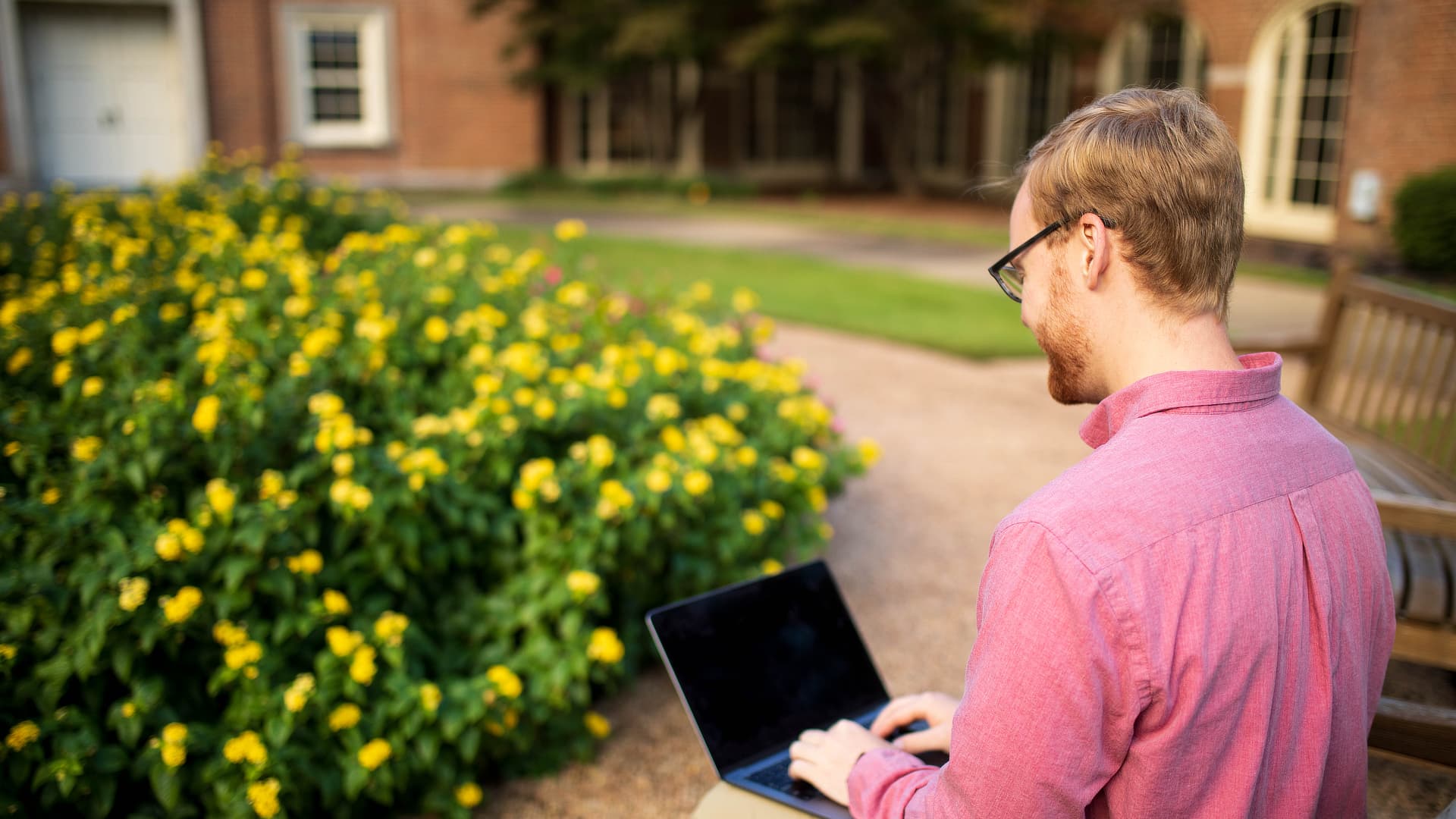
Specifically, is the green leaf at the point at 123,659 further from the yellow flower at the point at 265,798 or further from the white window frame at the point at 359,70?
the white window frame at the point at 359,70

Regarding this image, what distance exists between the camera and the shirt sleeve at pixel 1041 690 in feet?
3.82

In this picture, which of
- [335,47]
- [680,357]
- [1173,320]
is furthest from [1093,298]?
[335,47]

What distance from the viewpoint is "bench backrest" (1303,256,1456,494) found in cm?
357

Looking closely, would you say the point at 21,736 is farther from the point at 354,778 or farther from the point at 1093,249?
the point at 1093,249

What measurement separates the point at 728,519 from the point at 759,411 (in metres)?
0.77

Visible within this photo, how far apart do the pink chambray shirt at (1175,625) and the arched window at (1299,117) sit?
45.5 feet

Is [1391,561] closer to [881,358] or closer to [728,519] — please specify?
[728,519]

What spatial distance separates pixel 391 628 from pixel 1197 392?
1.85 meters

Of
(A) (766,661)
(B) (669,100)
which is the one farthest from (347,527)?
(B) (669,100)

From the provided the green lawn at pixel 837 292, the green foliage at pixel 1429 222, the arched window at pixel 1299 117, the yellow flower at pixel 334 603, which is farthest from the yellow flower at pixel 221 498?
the arched window at pixel 1299 117

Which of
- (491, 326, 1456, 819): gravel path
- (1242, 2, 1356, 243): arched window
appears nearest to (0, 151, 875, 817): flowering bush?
(491, 326, 1456, 819): gravel path

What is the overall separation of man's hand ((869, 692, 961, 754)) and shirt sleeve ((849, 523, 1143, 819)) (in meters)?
0.45

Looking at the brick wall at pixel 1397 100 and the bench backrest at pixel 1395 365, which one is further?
the brick wall at pixel 1397 100

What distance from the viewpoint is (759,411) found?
12.8 feet
